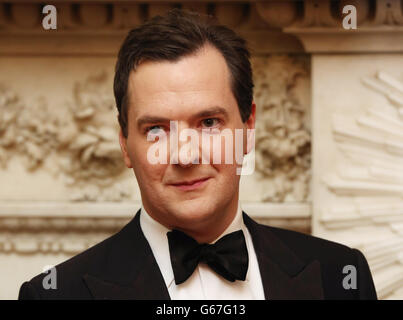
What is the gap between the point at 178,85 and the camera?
1.09 meters

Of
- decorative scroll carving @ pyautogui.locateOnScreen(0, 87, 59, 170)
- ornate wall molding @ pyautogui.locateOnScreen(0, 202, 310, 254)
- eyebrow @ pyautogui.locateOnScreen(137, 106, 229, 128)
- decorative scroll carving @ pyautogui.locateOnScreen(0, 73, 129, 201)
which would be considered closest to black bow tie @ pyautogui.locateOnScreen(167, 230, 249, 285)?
eyebrow @ pyautogui.locateOnScreen(137, 106, 229, 128)

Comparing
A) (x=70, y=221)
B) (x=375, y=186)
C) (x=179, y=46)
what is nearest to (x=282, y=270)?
(x=179, y=46)

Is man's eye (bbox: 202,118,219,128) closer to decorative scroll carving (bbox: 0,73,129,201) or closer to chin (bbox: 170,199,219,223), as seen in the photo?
chin (bbox: 170,199,219,223)

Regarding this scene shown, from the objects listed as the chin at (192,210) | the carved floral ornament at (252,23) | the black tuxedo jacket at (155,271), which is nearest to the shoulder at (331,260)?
the black tuxedo jacket at (155,271)

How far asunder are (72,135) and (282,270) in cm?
102

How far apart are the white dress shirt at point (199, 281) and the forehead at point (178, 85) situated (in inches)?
9.2

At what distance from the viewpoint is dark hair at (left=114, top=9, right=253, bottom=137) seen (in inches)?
43.9

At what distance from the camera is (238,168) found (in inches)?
46.5

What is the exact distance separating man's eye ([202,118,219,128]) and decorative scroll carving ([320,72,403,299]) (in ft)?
2.88

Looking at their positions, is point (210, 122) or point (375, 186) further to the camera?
point (375, 186)

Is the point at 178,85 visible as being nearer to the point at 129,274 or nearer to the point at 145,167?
the point at 145,167

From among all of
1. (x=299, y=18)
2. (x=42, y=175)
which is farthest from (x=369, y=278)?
(x=42, y=175)

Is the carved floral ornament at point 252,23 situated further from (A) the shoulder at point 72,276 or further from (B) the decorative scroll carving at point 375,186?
(A) the shoulder at point 72,276

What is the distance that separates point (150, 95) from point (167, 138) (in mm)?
83
